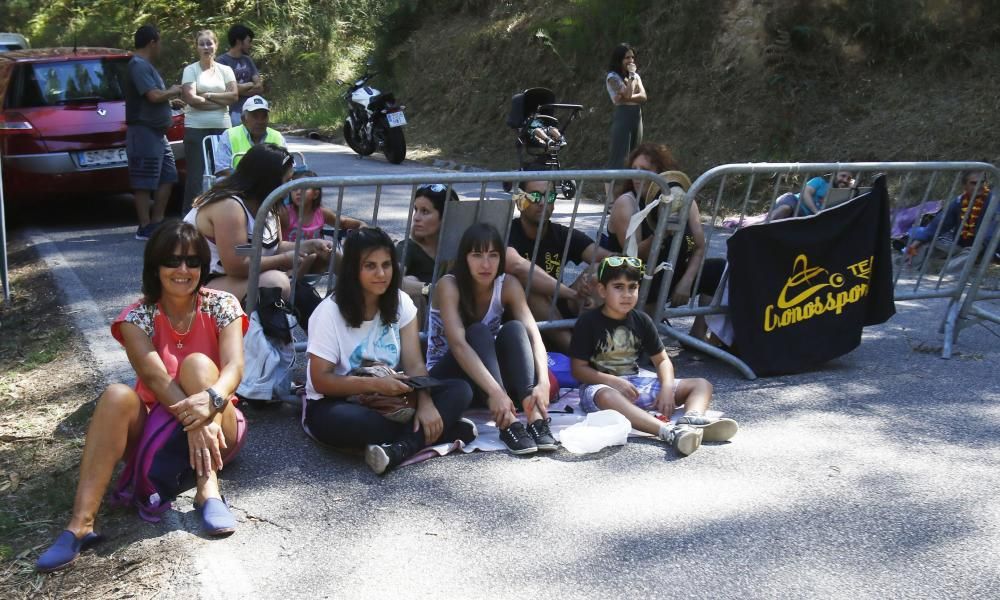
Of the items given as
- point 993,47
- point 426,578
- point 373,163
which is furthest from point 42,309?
point 993,47

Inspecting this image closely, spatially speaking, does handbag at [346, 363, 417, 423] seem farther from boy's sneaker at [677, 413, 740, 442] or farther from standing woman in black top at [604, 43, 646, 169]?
standing woman in black top at [604, 43, 646, 169]

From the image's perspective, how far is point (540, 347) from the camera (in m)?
5.46

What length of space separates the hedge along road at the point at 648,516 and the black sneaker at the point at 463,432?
0.14 meters

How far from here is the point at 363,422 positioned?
4.84 m

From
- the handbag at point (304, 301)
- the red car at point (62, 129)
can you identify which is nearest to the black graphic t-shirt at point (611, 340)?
the handbag at point (304, 301)

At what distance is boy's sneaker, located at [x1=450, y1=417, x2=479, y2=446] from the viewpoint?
16.7 ft

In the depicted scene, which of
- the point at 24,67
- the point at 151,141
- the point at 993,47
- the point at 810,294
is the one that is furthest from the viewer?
the point at 993,47

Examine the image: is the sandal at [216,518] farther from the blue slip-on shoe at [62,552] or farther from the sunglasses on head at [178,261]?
the sunglasses on head at [178,261]

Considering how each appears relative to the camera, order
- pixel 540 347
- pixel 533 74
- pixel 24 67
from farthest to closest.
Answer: pixel 533 74
pixel 24 67
pixel 540 347

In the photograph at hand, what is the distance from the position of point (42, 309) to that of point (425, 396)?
14.7 ft

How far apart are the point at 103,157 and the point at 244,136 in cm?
337

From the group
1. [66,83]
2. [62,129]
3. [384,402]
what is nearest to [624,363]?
[384,402]

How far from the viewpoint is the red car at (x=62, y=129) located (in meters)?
10.7

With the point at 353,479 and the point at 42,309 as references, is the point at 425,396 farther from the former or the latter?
the point at 42,309
